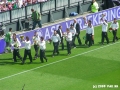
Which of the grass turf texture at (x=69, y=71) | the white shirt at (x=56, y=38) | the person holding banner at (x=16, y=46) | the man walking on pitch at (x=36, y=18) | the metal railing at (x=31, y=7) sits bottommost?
the grass turf texture at (x=69, y=71)

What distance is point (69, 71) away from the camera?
34.2m

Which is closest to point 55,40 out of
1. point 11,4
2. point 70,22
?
point 70,22

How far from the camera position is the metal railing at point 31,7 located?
43659 millimetres

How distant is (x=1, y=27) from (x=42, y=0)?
20.9ft

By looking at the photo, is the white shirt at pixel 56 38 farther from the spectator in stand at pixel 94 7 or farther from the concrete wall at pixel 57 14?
the spectator in stand at pixel 94 7

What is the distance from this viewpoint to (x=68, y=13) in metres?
48.4

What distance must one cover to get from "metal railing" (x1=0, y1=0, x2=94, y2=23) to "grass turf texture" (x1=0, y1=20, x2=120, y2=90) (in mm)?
5308

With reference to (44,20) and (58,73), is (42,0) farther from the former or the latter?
(58,73)

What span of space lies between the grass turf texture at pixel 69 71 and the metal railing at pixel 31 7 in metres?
5.31

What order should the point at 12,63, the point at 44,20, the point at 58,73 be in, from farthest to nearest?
1. the point at 44,20
2. the point at 12,63
3. the point at 58,73

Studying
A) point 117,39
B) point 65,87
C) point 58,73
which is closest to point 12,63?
point 58,73

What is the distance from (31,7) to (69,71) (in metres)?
12.9

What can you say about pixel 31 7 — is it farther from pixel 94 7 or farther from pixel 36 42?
pixel 36 42

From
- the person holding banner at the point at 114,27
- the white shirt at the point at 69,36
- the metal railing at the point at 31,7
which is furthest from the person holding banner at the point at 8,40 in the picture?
the person holding banner at the point at 114,27
